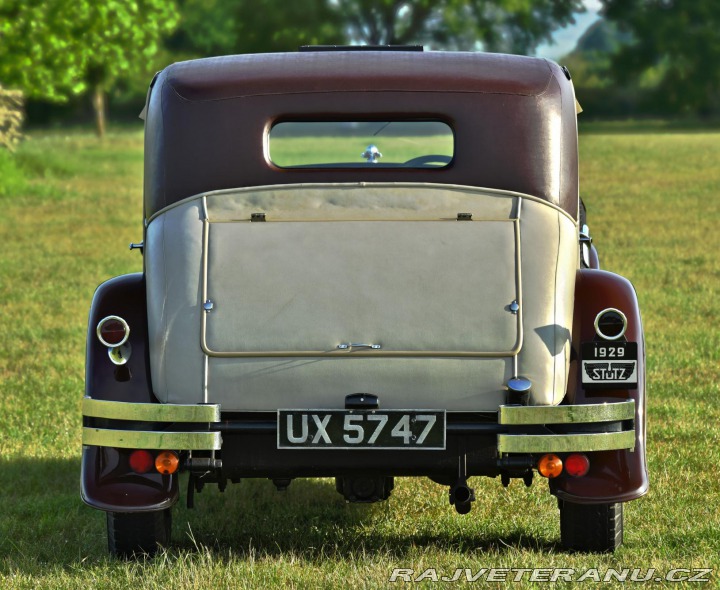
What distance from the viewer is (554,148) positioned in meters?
5.16

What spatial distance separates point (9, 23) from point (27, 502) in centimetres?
2323

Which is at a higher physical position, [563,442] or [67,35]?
[67,35]

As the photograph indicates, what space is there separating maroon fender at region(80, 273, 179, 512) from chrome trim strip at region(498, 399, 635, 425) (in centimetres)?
129

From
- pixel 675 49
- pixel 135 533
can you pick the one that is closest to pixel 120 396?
pixel 135 533

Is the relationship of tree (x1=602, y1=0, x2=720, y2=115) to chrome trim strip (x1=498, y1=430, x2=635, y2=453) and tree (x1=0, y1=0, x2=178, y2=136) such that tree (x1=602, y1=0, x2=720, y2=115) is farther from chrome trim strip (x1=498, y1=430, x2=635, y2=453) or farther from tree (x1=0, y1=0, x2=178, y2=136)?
chrome trim strip (x1=498, y1=430, x2=635, y2=453)

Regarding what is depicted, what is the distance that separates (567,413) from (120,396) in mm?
1657

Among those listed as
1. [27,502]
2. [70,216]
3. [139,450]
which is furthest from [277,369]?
[70,216]

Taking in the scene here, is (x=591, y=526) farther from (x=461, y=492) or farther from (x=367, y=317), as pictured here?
(x=367, y=317)

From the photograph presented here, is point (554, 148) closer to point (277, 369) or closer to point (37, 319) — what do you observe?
point (277, 369)

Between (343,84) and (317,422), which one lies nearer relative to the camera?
(317,422)

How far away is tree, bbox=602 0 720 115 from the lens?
72.9 m

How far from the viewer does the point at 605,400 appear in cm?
489

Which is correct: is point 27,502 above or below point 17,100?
below

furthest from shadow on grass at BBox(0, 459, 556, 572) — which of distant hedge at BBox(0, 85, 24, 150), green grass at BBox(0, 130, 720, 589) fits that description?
distant hedge at BBox(0, 85, 24, 150)
